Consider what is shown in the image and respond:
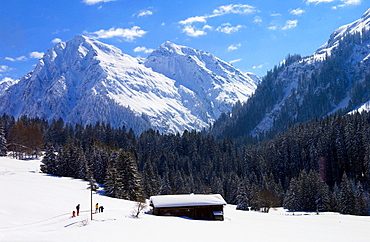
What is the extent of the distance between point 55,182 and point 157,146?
7674 cm

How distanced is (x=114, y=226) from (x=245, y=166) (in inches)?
3634

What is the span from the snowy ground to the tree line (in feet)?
57.7

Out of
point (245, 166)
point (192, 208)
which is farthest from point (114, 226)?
point (245, 166)

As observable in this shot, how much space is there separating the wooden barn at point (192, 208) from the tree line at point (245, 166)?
19494mm

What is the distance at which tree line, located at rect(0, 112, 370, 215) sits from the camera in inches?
2926

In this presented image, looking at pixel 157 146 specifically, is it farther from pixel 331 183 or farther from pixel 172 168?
pixel 331 183

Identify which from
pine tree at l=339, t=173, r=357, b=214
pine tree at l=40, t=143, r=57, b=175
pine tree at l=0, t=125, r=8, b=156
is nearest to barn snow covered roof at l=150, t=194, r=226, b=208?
pine tree at l=339, t=173, r=357, b=214

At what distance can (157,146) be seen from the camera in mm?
149625

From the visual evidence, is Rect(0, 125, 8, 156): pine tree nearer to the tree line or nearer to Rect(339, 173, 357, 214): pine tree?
the tree line

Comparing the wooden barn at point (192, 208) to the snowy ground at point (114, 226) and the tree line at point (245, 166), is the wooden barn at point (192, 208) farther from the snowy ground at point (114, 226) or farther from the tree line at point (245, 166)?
the tree line at point (245, 166)

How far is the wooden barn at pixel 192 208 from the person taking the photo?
51.6 metres

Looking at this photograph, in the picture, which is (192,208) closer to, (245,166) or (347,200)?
(347,200)

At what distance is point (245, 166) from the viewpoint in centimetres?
12475

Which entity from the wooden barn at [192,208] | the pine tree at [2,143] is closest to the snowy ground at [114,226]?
the wooden barn at [192,208]
